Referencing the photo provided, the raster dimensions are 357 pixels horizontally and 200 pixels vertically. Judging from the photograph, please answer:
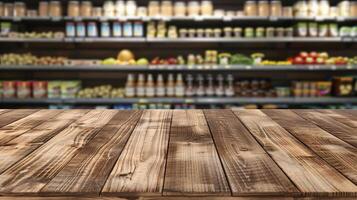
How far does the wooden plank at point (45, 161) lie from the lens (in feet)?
3.13

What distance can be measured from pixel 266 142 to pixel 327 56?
412cm

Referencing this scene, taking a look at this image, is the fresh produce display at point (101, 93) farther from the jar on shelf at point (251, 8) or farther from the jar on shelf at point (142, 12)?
the jar on shelf at point (251, 8)

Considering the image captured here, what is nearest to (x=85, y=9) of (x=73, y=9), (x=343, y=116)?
(x=73, y=9)

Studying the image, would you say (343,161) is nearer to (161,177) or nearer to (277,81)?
(161,177)

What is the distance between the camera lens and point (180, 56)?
521cm

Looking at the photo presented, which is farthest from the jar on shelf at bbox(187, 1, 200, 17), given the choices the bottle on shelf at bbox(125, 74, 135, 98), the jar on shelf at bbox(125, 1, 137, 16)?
the bottle on shelf at bbox(125, 74, 135, 98)

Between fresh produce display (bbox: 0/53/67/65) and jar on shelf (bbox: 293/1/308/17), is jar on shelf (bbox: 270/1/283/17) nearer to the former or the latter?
jar on shelf (bbox: 293/1/308/17)

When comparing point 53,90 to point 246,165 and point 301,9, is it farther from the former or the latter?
point 246,165

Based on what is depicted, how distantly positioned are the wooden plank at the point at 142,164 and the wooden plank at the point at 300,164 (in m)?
0.29

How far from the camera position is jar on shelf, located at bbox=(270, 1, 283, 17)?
493 centimetres

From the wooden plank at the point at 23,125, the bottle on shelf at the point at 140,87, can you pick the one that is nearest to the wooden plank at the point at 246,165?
the wooden plank at the point at 23,125

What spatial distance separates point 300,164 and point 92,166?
1.66 feet

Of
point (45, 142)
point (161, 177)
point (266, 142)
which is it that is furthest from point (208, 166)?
point (45, 142)

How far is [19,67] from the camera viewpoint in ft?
16.3
